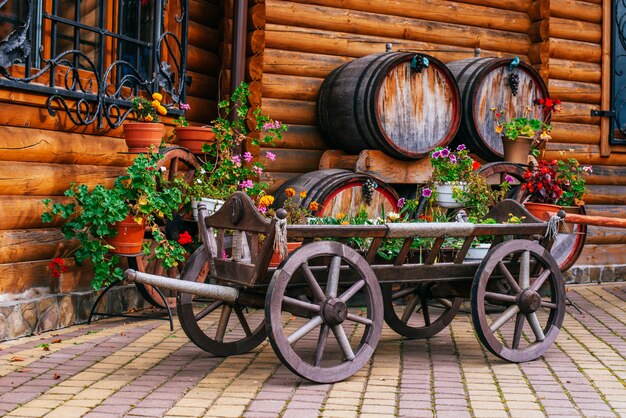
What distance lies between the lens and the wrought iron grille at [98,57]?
610 cm

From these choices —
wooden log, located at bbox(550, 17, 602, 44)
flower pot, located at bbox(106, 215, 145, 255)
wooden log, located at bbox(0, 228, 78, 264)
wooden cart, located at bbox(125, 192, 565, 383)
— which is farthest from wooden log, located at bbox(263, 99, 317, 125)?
wooden log, located at bbox(550, 17, 602, 44)

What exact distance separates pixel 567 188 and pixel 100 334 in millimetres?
4070

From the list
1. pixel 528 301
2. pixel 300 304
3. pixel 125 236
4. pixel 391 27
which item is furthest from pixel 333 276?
pixel 391 27

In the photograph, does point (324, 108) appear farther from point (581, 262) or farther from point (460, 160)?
point (581, 262)

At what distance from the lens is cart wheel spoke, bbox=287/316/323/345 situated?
15.6ft

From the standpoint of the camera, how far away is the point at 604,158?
34.3 feet

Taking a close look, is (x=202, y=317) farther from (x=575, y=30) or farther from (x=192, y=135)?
(x=575, y=30)

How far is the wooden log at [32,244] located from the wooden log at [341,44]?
2807 mm

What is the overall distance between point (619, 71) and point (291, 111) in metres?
4.04

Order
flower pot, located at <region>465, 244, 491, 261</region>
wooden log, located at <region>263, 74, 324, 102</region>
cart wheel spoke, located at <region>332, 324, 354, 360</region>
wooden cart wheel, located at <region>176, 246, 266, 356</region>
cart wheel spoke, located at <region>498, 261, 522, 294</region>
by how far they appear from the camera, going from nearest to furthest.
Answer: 1. cart wheel spoke, located at <region>332, 324, 354, 360</region>
2. wooden cart wheel, located at <region>176, 246, 266, 356</region>
3. cart wheel spoke, located at <region>498, 261, 522, 294</region>
4. flower pot, located at <region>465, 244, 491, 261</region>
5. wooden log, located at <region>263, 74, 324, 102</region>

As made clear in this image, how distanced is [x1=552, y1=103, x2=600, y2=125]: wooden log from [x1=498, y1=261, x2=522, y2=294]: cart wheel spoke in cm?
488

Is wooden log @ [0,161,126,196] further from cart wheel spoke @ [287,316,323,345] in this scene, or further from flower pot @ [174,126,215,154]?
cart wheel spoke @ [287,316,323,345]

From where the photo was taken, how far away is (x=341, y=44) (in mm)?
8820

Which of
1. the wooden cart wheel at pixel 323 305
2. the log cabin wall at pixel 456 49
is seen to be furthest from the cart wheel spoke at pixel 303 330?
the log cabin wall at pixel 456 49
